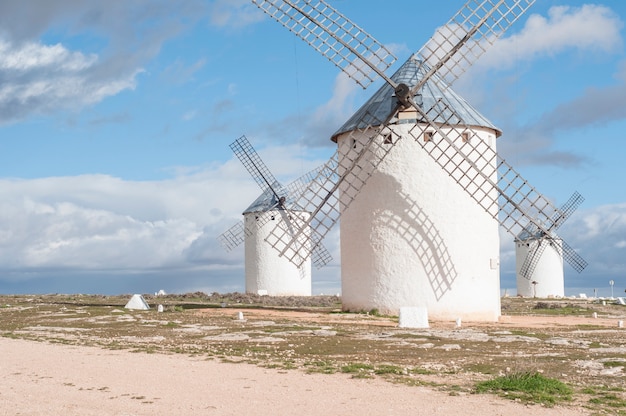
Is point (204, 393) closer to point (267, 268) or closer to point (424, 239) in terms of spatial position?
point (424, 239)

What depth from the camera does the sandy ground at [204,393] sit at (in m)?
10.3

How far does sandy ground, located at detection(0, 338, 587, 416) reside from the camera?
10.3m

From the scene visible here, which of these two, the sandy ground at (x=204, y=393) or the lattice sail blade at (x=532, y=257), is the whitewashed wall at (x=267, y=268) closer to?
the lattice sail blade at (x=532, y=257)

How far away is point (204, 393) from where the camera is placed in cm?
1156

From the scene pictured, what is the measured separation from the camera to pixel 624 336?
2223 centimetres

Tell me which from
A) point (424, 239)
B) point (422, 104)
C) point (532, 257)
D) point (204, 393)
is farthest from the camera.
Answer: point (532, 257)

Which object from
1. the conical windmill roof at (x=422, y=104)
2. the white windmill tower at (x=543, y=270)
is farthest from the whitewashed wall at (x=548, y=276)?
the conical windmill roof at (x=422, y=104)

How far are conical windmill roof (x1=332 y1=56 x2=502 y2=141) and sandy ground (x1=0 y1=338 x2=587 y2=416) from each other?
15.8 meters

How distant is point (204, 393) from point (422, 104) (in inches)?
751

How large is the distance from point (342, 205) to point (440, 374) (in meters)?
17.3

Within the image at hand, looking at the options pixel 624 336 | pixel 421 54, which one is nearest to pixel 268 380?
pixel 624 336

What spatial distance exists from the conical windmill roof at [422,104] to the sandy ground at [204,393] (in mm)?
Answer: 15833

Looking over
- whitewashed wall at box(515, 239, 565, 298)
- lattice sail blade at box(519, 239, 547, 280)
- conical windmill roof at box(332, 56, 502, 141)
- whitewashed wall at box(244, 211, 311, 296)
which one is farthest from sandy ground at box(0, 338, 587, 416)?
whitewashed wall at box(515, 239, 565, 298)

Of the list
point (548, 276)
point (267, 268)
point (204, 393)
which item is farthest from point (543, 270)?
point (204, 393)
